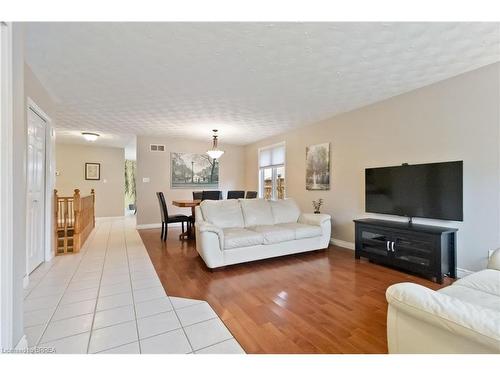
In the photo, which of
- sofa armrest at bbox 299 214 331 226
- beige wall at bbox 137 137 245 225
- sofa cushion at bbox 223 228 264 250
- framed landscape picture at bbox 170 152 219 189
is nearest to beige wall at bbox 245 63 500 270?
sofa armrest at bbox 299 214 331 226

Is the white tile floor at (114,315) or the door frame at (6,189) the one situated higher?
the door frame at (6,189)

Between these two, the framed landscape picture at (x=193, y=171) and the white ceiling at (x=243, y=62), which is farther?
the framed landscape picture at (x=193, y=171)

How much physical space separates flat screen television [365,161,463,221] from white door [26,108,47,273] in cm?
468

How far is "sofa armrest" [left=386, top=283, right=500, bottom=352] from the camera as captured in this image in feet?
2.72

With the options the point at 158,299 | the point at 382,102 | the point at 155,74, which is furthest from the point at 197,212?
the point at 382,102

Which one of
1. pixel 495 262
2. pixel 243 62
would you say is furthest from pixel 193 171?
pixel 495 262

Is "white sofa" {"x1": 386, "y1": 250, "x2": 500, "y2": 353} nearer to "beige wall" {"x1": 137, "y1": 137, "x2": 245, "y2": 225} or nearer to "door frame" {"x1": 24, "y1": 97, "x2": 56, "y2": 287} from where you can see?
"door frame" {"x1": 24, "y1": 97, "x2": 56, "y2": 287}

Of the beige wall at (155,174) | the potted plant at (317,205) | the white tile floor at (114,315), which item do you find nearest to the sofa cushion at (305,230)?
the potted plant at (317,205)

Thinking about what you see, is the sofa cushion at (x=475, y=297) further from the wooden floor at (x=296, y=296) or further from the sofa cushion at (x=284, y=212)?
the sofa cushion at (x=284, y=212)

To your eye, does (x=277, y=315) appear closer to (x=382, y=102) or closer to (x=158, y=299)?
(x=158, y=299)

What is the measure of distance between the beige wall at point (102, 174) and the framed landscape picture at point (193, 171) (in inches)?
108

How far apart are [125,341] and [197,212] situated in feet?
6.99

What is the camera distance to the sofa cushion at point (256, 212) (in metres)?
3.85

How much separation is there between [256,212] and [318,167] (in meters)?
1.79
